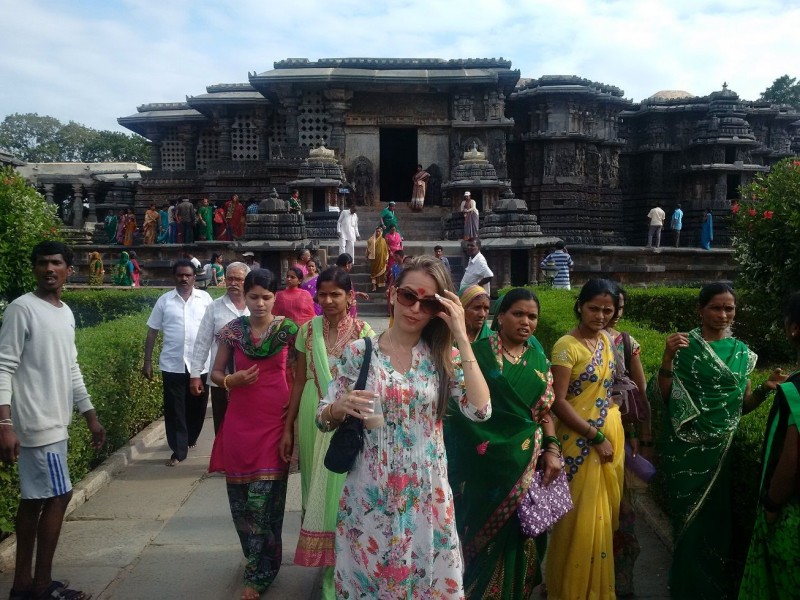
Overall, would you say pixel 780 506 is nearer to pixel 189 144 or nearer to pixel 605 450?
pixel 605 450

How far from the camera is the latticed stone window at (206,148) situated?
2512 cm

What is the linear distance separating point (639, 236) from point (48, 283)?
2728cm

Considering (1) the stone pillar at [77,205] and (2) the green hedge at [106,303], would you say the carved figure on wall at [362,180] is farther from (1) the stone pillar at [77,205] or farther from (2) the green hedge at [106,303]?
(1) the stone pillar at [77,205]

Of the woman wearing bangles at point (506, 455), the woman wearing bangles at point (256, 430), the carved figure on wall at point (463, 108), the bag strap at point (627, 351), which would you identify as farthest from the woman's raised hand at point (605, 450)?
the carved figure on wall at point (463, 108)

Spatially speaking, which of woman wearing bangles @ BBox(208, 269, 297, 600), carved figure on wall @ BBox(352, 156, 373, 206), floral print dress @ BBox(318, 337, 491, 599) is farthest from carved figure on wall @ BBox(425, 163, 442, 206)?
floral print dress @ BBox(318, 337, 491, 599)

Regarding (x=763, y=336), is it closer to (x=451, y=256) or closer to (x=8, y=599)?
(x=451, y=256)

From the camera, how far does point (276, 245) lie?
1455 cm

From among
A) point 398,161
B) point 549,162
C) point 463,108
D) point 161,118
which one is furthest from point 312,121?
point 549,162

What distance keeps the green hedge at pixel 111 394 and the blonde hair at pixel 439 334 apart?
275 centimetres

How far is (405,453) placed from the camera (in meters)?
2.40

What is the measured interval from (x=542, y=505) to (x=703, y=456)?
897 mm

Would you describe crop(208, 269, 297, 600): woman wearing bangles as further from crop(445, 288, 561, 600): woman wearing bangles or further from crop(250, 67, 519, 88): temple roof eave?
crop(250, 67, 519, 88): temple roof eave

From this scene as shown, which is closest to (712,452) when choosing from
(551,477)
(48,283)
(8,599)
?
(551,477)

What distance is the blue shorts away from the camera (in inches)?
124
